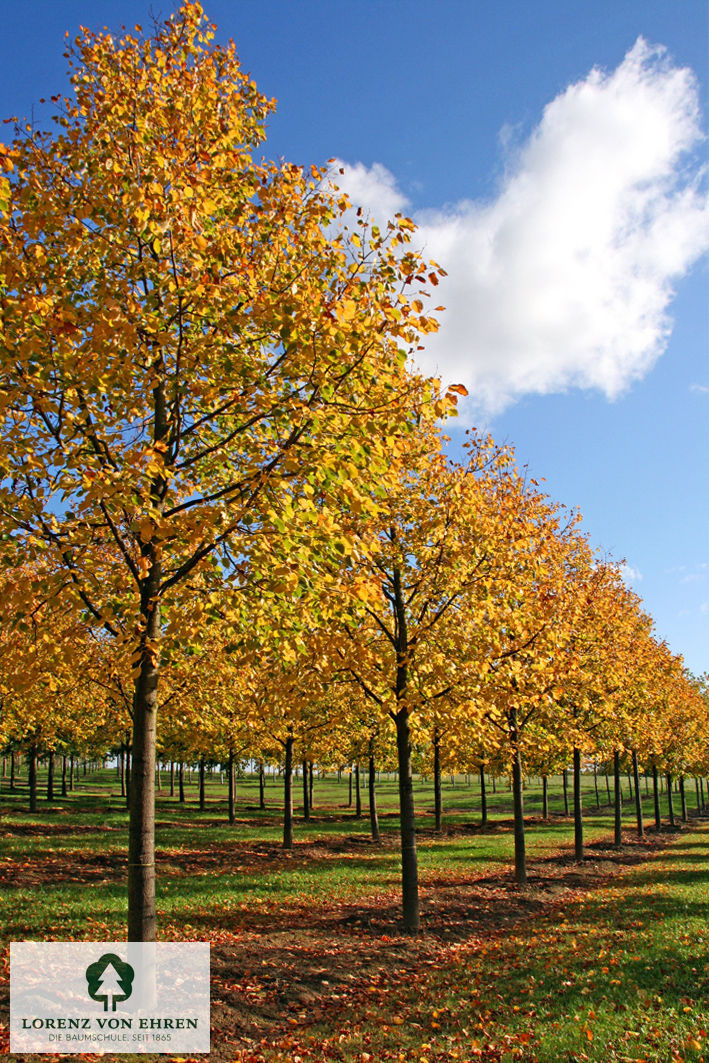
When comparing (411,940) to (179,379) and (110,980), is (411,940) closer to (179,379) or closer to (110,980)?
(110,980)

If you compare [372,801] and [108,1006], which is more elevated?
[108,1006]

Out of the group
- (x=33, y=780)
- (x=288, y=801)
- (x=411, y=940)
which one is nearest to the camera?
(x=411, y=940)

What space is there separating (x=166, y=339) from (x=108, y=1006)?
6415 mm

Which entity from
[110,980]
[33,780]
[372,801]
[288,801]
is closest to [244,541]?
[110,980]

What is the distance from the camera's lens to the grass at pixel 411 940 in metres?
5.80

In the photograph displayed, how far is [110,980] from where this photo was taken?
6289 mm

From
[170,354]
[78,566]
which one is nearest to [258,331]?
[170,354]

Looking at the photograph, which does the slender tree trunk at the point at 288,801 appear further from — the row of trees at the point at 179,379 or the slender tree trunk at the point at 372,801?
the row of trees at the point at 179,379

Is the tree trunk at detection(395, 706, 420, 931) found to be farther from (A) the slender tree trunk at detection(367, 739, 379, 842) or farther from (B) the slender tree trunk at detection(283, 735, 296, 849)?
(A) the slender tree trunk at detection(367, 739, 379, 842)

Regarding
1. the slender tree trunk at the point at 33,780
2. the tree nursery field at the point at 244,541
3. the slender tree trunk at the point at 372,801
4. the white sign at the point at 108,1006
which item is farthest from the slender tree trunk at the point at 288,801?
the slender tree trunk at the point at 33,780

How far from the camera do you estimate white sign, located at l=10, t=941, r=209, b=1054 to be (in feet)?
18.2

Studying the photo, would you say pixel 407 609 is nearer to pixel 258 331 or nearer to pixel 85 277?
pixel 258 331

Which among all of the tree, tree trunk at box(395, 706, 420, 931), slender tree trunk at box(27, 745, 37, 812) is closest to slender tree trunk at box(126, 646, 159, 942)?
the tree

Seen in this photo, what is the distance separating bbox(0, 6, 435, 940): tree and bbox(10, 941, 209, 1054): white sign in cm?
80
